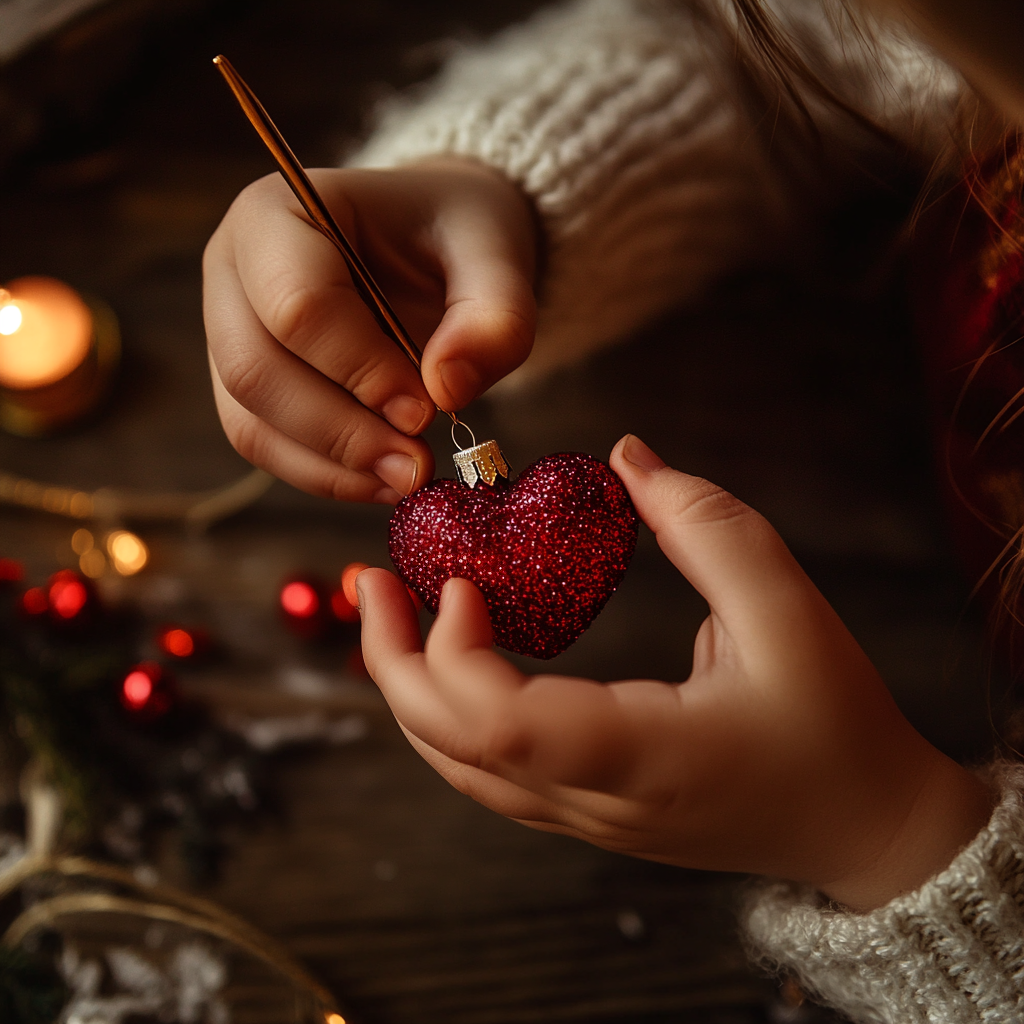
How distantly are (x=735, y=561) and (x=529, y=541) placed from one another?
124 millimetres

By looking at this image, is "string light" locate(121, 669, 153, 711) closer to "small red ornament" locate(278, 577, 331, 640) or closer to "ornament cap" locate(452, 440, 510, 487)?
"small red ornament" locate(278, 577, 331, 640)

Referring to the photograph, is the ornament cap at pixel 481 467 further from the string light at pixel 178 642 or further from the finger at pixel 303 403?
the string light at pixel 178 642

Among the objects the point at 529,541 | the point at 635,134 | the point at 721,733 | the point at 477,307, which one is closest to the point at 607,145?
the point at 635,134

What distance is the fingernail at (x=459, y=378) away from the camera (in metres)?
0.50

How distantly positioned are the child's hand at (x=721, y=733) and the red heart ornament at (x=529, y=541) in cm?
2

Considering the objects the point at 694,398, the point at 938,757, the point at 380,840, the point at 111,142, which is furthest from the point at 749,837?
the point at 111,142

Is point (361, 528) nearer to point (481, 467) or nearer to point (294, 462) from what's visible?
point (294, 462)

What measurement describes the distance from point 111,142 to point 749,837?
1.06 meters

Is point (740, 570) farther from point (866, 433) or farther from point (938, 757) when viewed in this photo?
point (866, 433)

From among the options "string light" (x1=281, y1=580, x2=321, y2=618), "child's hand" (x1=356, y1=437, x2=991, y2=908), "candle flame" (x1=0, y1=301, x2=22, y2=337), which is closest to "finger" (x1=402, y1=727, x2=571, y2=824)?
"child's hand" (x1=356, y1=437, x2=991, y2=908)

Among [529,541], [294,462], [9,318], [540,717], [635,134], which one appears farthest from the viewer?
[9,318]

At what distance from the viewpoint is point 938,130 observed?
0.67 m

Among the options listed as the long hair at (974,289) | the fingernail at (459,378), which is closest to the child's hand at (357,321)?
the fingernail at (459,378)

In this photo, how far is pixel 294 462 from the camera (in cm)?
63
